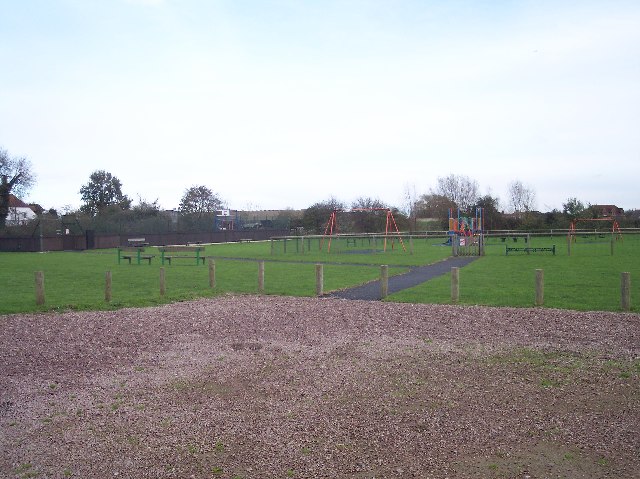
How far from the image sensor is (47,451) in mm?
4883

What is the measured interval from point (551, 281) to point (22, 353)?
13.8 meters

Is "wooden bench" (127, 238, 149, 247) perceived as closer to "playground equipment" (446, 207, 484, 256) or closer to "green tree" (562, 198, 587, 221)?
"playground equipment" (446, 207, 484, 256)

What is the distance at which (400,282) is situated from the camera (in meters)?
17.6

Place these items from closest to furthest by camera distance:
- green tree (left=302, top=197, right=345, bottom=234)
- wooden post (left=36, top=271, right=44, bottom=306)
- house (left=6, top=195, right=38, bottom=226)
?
1. wooden post (left=36, top=271, right=44, bottom=306)
2. house (left=6, top=195, right=38, bottom=226)
3. green tree (left=302, top=197, right=345, bottom=234)

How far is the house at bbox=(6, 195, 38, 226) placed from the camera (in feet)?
155

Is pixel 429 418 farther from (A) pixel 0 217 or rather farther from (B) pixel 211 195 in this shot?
(B) pixel 211 195

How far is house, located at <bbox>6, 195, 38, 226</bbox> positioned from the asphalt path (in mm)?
33754

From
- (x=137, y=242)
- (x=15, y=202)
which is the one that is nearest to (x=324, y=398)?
(x=137, y=242)

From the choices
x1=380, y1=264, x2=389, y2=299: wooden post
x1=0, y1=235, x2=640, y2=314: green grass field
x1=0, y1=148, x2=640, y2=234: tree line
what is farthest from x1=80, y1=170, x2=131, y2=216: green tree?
x1=380, y1=264, x2=389, y2=299: wooden post

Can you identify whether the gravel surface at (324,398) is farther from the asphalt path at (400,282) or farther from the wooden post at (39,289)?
the asphalt path at (400,282)

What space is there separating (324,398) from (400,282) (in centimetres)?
1166

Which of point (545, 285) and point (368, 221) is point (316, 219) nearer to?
point (368, 221)

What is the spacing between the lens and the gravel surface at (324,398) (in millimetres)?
4648

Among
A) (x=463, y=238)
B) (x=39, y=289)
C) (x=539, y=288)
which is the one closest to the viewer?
(x=539, y=288)
